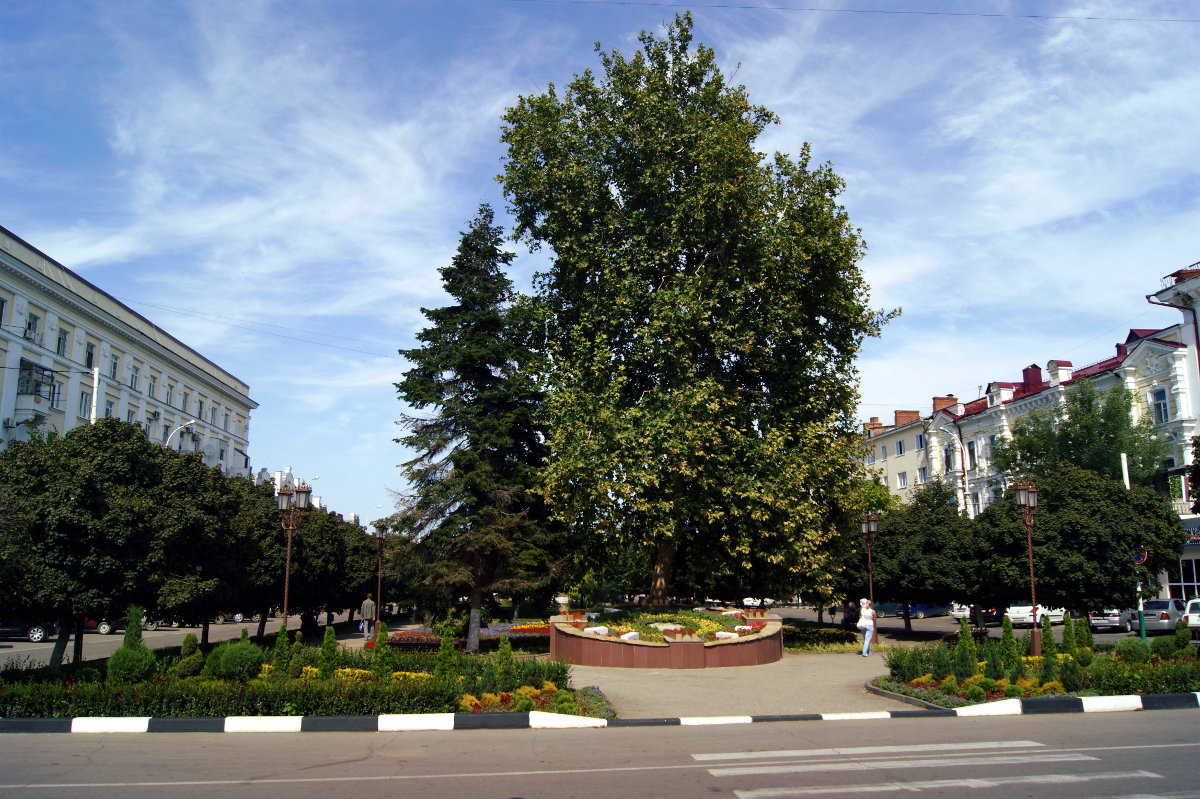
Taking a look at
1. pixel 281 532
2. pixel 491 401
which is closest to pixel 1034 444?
pixel 491 401

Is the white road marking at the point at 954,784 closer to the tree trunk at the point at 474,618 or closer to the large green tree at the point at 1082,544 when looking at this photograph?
the tree trunk at the point at 474,618

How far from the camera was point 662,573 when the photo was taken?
1040 inches

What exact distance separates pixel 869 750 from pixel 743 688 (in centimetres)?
676

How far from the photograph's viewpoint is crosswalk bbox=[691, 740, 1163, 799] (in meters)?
8.12

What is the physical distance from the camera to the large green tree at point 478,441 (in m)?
24.8

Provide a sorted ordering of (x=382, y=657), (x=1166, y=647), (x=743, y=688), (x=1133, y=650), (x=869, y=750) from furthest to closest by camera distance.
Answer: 1. (x=743, y=688)
2. (x=1133, y=650)
3. (x=1166, y=647)
4. (x=382, y=657)
5. (x=869, y=750)

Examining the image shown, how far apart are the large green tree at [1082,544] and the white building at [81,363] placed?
94.7ft

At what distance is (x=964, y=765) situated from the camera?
9188 mm

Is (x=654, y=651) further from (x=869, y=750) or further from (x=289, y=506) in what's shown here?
(x=869, y=750)

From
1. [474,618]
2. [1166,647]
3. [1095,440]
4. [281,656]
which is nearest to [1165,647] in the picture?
[1166,647]

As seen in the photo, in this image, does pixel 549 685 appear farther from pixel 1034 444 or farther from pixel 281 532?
pixel 1034 444

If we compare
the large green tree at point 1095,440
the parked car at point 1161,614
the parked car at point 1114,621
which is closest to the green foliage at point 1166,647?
the parked car at point 1161,614

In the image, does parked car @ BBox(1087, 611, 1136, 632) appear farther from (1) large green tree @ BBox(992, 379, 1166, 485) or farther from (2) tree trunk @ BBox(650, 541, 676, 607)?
(2) tree trunk @ BBox(650, 541, 676, 607)

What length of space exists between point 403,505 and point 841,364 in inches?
562
